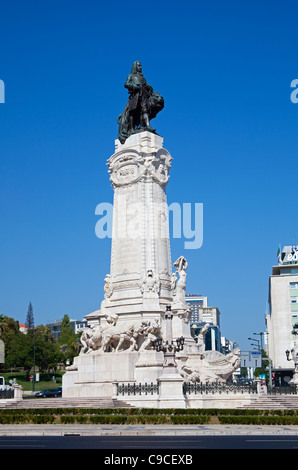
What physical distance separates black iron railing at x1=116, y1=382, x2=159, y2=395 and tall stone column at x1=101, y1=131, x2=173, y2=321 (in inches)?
264

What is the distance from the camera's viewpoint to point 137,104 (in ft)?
162

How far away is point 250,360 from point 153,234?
1807 inches

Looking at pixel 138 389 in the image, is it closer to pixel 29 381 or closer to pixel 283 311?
pixel 29 381

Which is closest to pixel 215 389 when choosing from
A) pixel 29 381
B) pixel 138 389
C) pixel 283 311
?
pixel 138 389

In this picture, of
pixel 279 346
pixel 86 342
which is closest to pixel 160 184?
pixel 86 342

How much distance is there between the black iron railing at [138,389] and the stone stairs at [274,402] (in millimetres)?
5030

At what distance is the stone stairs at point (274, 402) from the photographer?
111 ft

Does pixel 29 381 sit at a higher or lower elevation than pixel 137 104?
lower

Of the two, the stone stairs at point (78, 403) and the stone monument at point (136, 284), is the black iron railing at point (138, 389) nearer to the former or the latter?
the stone stairs at point (78, 403)

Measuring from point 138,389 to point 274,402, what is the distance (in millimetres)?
7497

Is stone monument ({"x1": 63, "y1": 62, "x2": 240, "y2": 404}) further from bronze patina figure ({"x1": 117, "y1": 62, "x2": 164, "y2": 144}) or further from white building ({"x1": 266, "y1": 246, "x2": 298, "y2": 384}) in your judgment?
white building ({"x1": 266, "y1": 246, "x2": 298, "y2": 384})

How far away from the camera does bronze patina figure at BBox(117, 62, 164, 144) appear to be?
161ft
